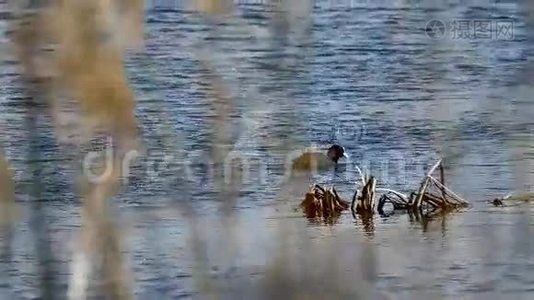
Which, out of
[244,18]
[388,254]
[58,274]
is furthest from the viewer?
[388,254]

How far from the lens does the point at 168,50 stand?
4.41 ft

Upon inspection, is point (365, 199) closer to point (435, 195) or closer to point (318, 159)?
point (435, 195)

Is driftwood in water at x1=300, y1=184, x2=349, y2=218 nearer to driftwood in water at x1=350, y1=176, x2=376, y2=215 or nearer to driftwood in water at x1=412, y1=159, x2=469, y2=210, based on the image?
driftwood in water at x1=350, y1=176, x2=376, y2=215

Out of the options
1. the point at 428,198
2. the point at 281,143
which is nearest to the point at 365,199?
the point at 428,198

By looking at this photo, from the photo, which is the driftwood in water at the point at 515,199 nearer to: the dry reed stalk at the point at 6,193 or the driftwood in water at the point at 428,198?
the driftwood in water at the point at 428,198

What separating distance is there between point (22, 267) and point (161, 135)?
0.77 ft

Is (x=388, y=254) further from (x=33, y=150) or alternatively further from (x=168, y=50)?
(x=33, y=150)

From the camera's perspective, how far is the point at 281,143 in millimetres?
1405

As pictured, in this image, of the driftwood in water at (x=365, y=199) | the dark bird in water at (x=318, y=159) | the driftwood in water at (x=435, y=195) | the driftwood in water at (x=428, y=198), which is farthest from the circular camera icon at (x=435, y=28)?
the driftwood in water at (x=365, y=199)

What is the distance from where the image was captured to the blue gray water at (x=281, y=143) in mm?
1213

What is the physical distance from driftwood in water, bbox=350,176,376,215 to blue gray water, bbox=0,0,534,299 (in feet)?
1.12

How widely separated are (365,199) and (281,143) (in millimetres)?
787

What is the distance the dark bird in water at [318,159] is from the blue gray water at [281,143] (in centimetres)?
4

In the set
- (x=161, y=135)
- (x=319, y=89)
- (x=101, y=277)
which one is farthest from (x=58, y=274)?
(x=319, y=89)
